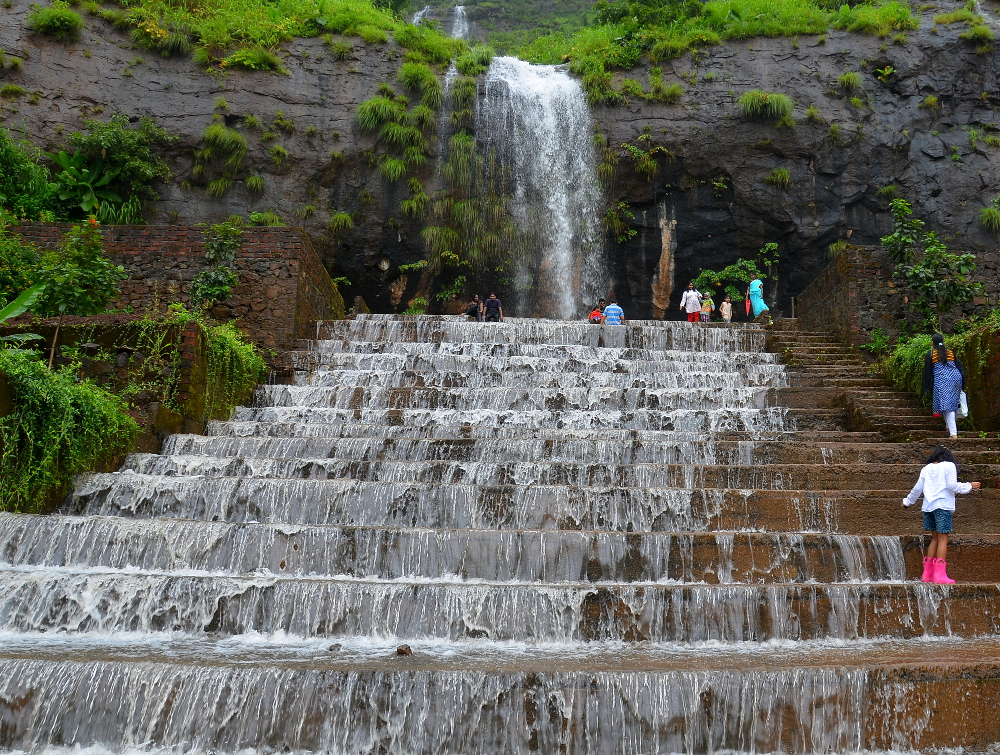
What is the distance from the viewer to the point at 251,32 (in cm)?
2083

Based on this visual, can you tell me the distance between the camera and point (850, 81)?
67.1ft

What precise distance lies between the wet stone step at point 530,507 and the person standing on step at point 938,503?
2.25 feet

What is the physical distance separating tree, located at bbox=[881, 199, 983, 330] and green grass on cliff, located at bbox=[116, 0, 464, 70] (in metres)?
13.7

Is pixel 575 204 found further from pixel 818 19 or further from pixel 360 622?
pixel 360 622

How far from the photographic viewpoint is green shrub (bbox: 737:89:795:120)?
66.1 feet

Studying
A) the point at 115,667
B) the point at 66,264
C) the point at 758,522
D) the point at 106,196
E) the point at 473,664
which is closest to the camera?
the point at 115,667

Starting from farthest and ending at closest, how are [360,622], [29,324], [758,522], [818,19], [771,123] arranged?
[818,19]
[771,123]
[29,324]
[758,522]
[360,622]

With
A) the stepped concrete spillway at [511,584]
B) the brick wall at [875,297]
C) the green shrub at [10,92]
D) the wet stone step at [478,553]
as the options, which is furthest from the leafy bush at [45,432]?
the green shrub at [10,92]

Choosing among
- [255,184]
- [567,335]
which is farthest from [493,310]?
[255,184]

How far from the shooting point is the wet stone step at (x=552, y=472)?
7.82 metres

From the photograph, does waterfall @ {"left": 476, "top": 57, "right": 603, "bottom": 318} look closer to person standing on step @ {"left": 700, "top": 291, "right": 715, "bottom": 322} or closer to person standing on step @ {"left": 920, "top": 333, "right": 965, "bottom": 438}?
person standing on step @ {"left": 700, "top": 291, "right": 715, "bottom": 322}

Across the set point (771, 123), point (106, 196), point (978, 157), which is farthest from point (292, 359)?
point (978, 157)

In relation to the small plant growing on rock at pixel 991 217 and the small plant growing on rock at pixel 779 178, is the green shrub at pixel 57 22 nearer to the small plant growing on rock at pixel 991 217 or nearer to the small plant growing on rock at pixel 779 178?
the small plant growing on rock at pixel 779 178

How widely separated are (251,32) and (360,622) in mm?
19468
